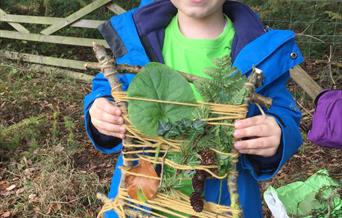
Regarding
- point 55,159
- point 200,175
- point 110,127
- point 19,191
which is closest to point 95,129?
point 110,127

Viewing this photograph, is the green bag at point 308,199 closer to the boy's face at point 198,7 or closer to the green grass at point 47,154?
the boy's face at point 198,7

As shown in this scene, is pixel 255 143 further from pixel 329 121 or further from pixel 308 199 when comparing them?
pixel 308 199

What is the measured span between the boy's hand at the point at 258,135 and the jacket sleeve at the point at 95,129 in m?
0.51

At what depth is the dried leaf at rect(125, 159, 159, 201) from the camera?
1.21m

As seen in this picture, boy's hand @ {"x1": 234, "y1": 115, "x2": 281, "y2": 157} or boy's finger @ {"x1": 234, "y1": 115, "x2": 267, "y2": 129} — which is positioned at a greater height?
boy's finger @ {"x1": 234, "y1": 115, "x2": 267, "y2": 129}

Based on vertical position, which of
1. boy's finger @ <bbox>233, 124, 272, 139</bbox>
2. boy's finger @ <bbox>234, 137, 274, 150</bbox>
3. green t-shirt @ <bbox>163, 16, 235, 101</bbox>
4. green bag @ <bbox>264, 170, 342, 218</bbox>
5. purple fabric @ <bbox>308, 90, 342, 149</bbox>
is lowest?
green bag @ <bbox>264, 170, 342, 218</bbox>

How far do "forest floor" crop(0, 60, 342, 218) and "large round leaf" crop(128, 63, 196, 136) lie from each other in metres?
1.92

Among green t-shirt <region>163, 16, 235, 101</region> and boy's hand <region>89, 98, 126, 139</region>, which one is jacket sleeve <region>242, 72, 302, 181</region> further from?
boy's hand <region>89, 98, 126, 139</region>

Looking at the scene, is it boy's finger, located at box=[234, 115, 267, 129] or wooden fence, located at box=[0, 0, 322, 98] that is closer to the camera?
boy's finger, located at box=[234, 115, 267, 129]

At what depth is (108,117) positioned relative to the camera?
1.29 m

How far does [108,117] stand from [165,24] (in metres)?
0.58

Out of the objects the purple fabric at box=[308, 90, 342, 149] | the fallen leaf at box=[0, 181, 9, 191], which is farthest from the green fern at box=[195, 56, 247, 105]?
the fallen leaf at box=[0, 181, 9, 191]

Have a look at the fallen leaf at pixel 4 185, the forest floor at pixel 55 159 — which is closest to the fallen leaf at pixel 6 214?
the forest floor at pixel 55 159

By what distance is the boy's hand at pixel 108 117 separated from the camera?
126 cm
